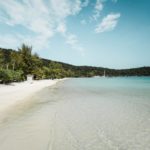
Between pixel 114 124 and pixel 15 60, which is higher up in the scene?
pixel 15 60

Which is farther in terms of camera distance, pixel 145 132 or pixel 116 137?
pixel 145 132

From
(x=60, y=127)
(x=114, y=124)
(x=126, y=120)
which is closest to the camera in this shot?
(x=60, y=127)

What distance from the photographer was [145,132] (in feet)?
25.6

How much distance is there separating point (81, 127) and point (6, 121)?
3266 mm

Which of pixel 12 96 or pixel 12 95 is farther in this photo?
pixel 12 95

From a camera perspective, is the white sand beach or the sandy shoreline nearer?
the white sand beach

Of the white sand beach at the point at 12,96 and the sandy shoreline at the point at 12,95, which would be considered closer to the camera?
the white sand beach at the point at 12,96

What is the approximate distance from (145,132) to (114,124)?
160 centimetres

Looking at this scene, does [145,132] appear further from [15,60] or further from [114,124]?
[15,60]

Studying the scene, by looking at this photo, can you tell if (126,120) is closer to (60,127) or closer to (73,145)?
(60,127)

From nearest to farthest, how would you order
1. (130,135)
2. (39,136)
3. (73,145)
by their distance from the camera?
(73,145) < (39,136) < (130,135)

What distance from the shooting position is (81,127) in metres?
8.47

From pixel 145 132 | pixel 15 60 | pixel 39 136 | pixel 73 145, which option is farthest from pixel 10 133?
pixel 15 60

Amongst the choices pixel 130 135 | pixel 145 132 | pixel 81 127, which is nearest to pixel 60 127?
pixel 81 127
